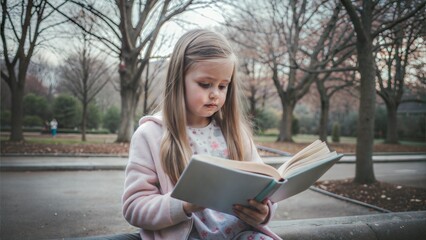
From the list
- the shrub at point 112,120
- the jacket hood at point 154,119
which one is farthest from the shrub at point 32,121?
the jacket hood at point 154,119

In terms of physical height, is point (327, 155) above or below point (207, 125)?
below

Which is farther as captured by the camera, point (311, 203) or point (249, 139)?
point (311, 203)

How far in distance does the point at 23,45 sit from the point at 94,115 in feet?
68.4

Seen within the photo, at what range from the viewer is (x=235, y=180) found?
115cm

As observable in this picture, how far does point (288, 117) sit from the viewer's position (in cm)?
1911

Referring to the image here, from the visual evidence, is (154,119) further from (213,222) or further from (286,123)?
(286,123)

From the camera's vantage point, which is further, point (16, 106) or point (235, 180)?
point (16, 106)

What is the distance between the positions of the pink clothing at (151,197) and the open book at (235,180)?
25 cm

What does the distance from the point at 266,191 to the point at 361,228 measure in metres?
A: 1.76

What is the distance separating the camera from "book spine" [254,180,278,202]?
1182 mm

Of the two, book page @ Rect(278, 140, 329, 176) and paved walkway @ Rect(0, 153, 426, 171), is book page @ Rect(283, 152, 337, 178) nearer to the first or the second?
book page @ Rect(278, 140, 329, 176)

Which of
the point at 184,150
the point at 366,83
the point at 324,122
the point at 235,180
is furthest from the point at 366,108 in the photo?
the point at 324,122

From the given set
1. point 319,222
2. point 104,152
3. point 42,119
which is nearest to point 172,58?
point 319,222

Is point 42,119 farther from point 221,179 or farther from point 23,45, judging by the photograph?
point 221,179
